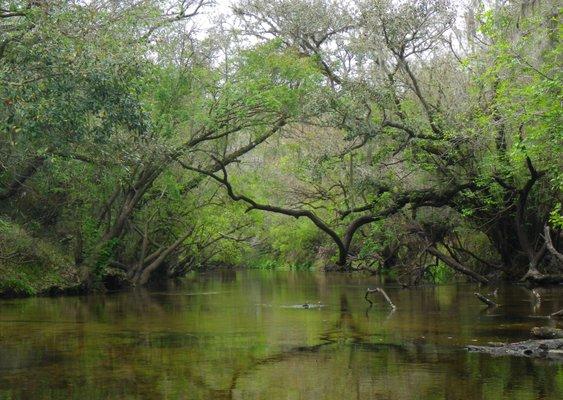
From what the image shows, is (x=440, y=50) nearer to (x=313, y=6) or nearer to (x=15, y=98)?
(x=313, y=6)

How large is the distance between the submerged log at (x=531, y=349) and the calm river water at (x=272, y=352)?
0.45 metres

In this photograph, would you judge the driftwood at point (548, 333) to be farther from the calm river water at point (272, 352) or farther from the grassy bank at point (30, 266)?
the grassy bank at point (30, 266)

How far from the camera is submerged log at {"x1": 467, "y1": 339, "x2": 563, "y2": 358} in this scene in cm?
1266

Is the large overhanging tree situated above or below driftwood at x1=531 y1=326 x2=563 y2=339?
above

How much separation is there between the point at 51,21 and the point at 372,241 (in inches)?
772

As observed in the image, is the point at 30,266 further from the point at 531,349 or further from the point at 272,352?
the point at 531,349

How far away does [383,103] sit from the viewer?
79.6 feet

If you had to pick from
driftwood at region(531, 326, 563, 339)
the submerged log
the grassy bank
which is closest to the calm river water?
the submerged log

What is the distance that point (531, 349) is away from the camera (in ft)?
41.9

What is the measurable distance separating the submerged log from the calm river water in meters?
0.45

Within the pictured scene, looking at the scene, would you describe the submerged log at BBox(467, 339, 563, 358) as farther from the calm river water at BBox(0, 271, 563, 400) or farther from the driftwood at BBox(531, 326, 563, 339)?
the driftwood at BBox(531, 326, 563, 339)

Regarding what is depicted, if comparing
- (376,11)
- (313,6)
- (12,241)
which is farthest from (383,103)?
(12,241)

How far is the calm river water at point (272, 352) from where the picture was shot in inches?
407

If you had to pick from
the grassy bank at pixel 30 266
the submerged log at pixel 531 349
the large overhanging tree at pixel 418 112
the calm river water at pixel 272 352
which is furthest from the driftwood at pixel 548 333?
the grassy bank at pixel 30 266
